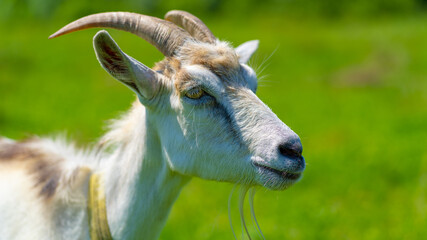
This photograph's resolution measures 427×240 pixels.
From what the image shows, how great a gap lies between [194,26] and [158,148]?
0.79 m

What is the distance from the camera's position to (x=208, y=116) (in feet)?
9.75

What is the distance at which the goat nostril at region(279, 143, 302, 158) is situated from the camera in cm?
278

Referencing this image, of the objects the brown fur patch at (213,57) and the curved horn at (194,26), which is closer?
the brown fur patch at (213,57)

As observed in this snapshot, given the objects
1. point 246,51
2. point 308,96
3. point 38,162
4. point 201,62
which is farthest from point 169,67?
point 308,96

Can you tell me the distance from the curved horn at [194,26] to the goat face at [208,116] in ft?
0.62

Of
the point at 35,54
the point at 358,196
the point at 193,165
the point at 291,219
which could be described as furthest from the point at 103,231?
the point at 35,54

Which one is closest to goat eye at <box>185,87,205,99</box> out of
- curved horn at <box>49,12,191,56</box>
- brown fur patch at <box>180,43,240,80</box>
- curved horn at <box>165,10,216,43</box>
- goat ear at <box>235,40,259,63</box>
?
brown fur patch at <box>180,43,240,80</box>

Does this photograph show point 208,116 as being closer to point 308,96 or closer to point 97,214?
point 97,214

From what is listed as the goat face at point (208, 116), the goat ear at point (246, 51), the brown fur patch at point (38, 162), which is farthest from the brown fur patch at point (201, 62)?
the brown fur patch at point (38, 162)

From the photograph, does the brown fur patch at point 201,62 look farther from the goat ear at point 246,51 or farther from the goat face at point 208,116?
the goat ear at point 246,51

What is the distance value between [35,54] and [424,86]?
37.2ft

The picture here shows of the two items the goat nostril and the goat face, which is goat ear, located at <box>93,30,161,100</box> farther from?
the goat nostril

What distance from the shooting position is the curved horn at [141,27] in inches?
120

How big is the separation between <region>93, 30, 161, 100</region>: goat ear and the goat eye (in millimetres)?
193
